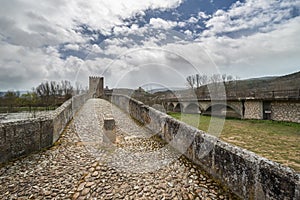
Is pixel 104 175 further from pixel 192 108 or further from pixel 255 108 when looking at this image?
pixel 192 108

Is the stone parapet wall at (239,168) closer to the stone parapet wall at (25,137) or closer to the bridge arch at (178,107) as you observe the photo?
the stone parapet wall at (25,137)

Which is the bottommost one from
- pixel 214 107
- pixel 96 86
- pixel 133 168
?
pixel 133 168

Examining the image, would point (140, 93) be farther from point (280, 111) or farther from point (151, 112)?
point (280, 111)

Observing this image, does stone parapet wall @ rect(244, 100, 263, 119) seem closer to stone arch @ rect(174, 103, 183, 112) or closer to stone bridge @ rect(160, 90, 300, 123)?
stone bridge @ rect(160, 90, 300, 123)

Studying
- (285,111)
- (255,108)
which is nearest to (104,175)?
(285,111)

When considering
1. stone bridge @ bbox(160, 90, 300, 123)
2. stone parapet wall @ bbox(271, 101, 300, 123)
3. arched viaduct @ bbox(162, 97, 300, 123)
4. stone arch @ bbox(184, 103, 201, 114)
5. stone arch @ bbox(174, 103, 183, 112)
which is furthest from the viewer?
stone arch @ bbox(174, 103, 183, 112)

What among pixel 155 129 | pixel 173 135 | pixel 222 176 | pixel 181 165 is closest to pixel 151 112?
pixel 155 129

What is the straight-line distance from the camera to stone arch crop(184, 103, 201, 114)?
108 feet

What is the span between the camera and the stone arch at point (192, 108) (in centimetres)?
3278

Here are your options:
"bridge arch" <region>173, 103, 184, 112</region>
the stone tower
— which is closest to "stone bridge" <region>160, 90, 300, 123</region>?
"bridge arch" <region>173, 103, 184, 112</region>

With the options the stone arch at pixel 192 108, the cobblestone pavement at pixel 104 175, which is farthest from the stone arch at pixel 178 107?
the cobblestone pavement at pixel 104 175

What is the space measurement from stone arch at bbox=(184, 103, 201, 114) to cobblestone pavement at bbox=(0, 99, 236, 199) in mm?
28737

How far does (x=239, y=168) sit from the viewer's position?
2.72 metres

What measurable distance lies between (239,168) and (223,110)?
25806 mm
